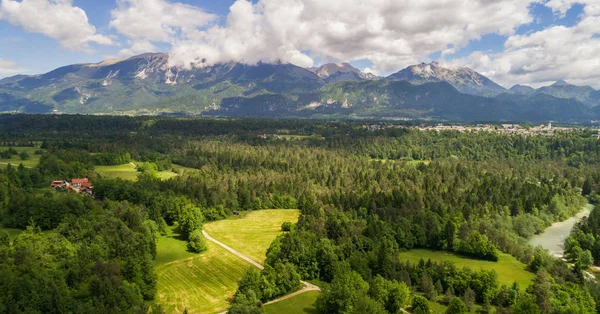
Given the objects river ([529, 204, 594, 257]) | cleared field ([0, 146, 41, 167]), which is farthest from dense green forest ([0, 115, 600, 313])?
cleared field ([0, 146, 41, 167])

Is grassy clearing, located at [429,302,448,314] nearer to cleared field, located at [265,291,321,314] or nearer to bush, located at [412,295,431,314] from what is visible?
bush, located at [412,295,431,314]

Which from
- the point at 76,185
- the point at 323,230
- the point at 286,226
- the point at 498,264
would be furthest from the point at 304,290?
the point at 76,185

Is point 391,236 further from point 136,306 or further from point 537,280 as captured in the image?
point 136,306

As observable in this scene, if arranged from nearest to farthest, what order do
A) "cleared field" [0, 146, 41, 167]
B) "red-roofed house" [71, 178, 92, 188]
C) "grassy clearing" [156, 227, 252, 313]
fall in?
"grassy clearing" [156, 227, 252, 313], "red-roofed house" [71, 178, 92, 188], "cleared field" [0, 146, 41, 167]

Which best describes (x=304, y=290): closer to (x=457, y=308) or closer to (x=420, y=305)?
(x=420, y=305)

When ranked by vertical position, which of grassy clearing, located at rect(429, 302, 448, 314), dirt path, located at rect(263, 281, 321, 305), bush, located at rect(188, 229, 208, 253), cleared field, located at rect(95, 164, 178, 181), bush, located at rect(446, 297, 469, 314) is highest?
cleared field, located at rect(95, 164, 178, 181)

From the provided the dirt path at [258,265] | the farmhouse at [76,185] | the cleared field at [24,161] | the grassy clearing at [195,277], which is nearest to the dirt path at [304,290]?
the dirt path at [258,265]

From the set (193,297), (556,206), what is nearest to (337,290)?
(193,297)
